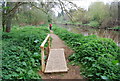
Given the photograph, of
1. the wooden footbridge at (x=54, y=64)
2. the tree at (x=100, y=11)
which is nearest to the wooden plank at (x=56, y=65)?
Answer: the wooden footbridge at (x=54, y=64)

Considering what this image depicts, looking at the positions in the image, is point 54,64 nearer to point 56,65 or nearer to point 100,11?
point 56,65

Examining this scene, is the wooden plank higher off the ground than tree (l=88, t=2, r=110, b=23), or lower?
lower

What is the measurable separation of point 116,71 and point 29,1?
17.7 feet

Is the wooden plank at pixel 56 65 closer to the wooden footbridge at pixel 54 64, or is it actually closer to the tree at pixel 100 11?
the wooden footbridge at pixel 54 64

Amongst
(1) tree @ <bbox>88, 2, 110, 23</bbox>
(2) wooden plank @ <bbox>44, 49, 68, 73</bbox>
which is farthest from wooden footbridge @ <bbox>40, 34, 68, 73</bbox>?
(1) tree @ <bbox>88, 2, 110, 23</bbox>

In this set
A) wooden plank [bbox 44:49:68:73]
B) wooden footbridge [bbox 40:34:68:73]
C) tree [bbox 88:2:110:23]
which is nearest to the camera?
wooden footbridge [bbox 40:34:68:73]

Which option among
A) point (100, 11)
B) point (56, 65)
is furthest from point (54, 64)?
point (100, 11)

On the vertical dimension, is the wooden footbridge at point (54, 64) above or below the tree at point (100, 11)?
below

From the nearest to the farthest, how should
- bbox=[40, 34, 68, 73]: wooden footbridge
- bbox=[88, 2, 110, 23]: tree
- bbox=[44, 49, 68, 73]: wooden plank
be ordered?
bbox=[40, 34, 68, 73]: wooden footbridge, bbox=[44, 49, 68, 73]: wooden plank, bbox=[88, 2, 110, 23]: tree

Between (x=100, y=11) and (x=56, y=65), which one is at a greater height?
(x=100, y=11)

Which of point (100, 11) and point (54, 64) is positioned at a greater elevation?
point (100, 11)

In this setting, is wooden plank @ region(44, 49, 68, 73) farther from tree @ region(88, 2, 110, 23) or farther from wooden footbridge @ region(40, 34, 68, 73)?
tree @ region(88, 2, 110, 23)

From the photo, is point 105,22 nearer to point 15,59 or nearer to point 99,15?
point 99,15

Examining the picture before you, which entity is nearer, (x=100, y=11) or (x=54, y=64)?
(x=54, y=64)
